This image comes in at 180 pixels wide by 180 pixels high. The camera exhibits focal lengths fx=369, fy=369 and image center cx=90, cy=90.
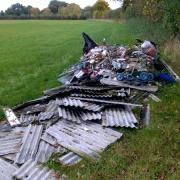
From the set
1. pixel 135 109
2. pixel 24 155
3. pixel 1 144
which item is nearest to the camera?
pixel 24 155

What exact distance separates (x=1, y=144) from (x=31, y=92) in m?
4.21

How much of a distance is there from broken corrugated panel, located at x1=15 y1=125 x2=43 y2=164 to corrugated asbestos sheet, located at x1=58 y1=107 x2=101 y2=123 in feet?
2.13

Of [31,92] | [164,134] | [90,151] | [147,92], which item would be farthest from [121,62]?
[90,151]

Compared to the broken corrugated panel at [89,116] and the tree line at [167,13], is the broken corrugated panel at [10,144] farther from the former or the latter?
the tree line at [167,13]

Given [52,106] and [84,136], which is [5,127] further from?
[84,136]

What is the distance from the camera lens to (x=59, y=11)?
128375 mm

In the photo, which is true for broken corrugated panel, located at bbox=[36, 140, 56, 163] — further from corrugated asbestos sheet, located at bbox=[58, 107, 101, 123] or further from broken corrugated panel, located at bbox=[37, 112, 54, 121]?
broken corrugated panel, located at bbox=[37, 112, 54, 121]

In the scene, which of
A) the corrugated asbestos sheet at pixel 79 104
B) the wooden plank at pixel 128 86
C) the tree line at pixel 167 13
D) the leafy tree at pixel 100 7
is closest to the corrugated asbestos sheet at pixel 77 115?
the corrugated asbestos sheet at pixel 79 104

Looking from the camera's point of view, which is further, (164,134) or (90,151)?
(164,134)

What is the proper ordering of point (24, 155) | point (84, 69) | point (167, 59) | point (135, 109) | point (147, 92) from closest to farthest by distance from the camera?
1. point (24, 155)
2. point (135, 109)
3. point (147, 92)
4. point (84, 69)
5. point (167, 59)

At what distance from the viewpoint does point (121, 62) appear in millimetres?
13273

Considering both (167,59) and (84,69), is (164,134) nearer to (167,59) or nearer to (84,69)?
(84,69)

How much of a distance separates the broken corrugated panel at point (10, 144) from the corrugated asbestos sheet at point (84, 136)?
673 millimetres

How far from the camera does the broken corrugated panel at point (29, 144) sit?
689 centimetres
